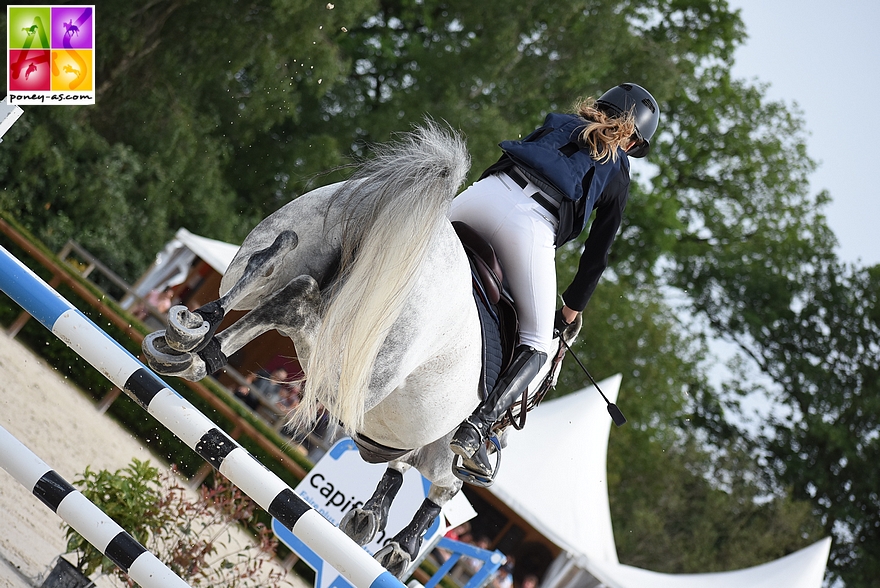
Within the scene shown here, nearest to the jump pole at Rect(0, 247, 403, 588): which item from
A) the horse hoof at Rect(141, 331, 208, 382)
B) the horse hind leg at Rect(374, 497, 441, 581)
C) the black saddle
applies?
the horse hoof at Rect(141, 331, 208, 382)

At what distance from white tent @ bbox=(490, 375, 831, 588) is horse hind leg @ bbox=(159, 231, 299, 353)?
6826mm

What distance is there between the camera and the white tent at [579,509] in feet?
28.0

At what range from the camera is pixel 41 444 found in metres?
5.96

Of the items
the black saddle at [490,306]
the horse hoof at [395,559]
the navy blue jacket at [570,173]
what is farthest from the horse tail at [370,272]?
the horse hoof at [395,559]

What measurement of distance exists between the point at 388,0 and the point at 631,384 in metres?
10.3

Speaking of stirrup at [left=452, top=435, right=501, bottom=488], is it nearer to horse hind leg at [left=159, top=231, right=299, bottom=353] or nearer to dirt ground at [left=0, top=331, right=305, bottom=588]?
horse hind leg at [left=159, top=231, right=299, bottom=353]

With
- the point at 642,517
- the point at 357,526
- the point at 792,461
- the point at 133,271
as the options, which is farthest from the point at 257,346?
the point at 792,461

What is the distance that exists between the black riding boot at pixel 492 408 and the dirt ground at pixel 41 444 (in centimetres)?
209

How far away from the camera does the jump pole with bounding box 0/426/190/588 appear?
253 centimetres

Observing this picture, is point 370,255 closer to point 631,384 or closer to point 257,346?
point 257,346

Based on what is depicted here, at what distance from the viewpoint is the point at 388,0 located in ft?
66.7

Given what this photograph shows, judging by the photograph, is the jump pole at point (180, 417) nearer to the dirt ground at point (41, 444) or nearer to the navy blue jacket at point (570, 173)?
the navy blue jacket at point (570, 173)

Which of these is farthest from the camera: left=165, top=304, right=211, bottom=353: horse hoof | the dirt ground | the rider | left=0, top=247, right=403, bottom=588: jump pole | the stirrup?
the dirt ground

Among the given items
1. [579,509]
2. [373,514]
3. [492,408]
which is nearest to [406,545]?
[373,514]
